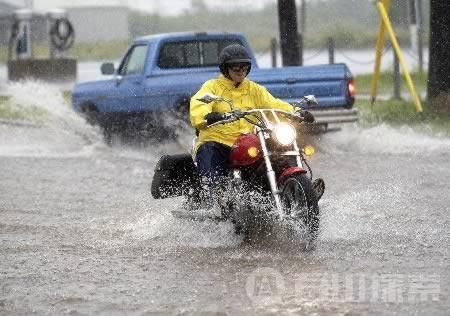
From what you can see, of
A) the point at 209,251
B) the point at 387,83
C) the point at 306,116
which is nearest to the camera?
the point at 209,251

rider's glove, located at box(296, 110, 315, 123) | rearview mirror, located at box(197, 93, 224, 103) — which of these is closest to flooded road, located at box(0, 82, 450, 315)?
rider's glove, located at box(296, 110, 315, 123)

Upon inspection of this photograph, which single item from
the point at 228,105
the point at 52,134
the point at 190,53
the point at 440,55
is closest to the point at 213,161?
the point at 228,105

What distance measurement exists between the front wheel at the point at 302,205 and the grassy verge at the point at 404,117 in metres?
11.0

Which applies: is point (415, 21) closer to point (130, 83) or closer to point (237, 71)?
point (130, 83)

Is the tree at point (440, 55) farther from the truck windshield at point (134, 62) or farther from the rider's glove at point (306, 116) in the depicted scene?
the rider's glove at point (306, 116)

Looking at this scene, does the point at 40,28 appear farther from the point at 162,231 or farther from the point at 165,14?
the point at 162,231

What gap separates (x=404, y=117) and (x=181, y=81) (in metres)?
6.05

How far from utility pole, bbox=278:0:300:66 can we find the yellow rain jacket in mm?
13700

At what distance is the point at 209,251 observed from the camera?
33.8 feet

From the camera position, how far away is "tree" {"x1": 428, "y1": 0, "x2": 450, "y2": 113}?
22484mm

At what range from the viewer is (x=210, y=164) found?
10.8 meters

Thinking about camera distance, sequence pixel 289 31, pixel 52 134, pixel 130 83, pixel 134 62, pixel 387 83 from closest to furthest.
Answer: pixel 130 83 → pixel 134 62 → pixel 52 134 → pixel 289 31 → pixel 387 83

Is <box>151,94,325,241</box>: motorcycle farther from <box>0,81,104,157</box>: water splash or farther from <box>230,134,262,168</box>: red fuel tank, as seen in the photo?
<box>0,81,104,157</box>: water splash

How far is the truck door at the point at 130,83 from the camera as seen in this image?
19.2 meters
